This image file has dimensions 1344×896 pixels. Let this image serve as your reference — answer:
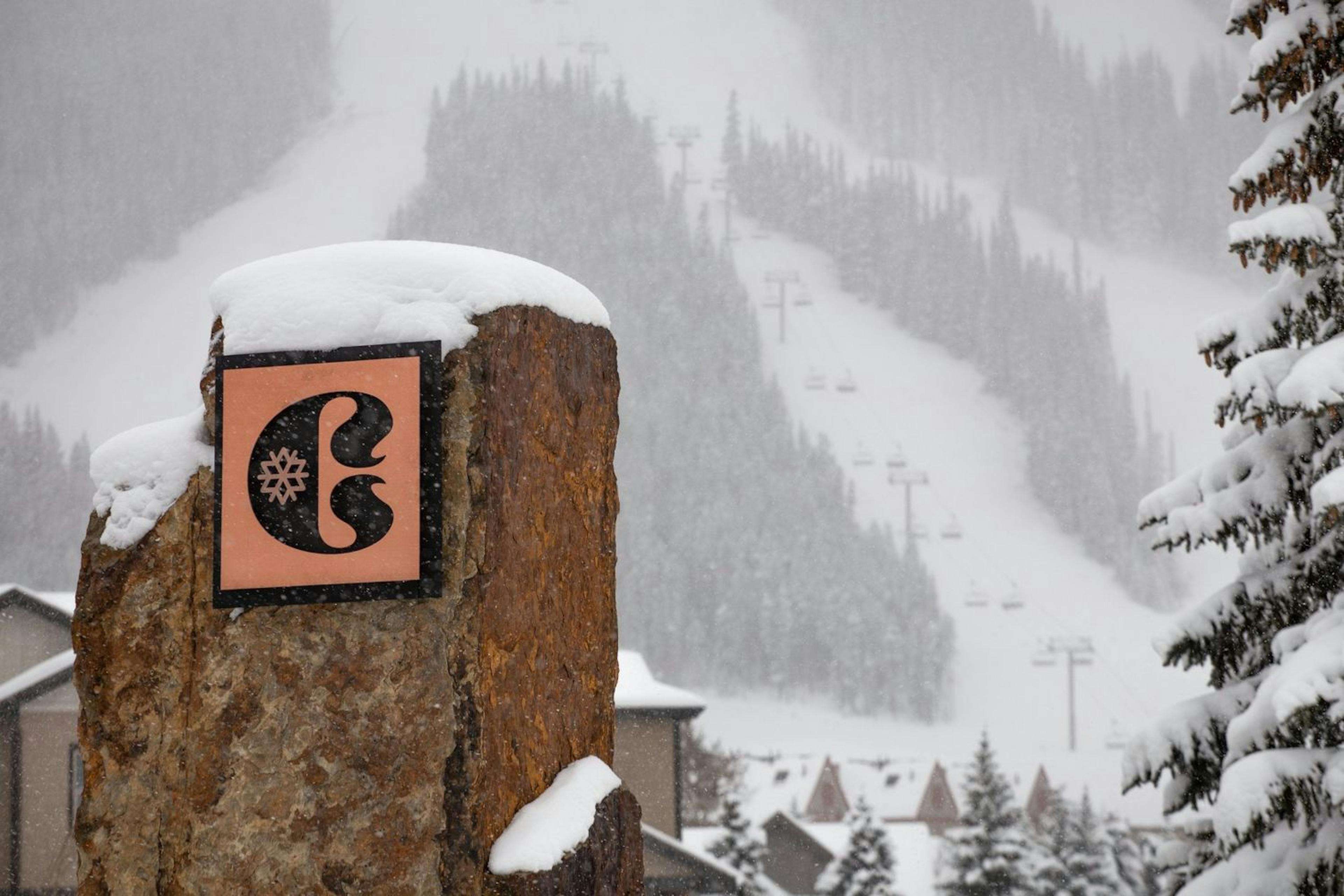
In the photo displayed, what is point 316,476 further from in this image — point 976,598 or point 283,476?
point 976,598

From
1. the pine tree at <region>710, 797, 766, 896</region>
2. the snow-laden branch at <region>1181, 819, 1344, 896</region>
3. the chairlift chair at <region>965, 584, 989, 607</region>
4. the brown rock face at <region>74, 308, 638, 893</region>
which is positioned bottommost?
the chairlift chair at <region>965, 584, 989, 607</region>

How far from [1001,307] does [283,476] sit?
566 ft

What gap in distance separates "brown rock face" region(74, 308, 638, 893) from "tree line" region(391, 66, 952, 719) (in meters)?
99.6

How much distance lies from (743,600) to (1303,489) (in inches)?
4139

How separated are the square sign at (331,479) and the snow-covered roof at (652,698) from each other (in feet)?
47.3

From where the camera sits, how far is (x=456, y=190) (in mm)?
158125

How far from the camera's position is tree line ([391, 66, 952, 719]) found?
105m

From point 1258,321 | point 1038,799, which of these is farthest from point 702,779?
point 1258,321

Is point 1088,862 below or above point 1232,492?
below

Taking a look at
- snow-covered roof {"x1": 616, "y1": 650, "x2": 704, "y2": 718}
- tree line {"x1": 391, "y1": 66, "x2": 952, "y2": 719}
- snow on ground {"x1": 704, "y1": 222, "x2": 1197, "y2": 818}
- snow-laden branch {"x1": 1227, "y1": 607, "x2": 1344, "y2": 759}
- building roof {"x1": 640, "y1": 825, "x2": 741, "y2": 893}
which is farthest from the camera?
tree line {"x1": 391, "y1": 66, "x2": 952, "y2": 719}

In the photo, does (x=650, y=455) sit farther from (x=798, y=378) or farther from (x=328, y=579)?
(x=328, y=579)

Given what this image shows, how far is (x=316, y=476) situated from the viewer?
12.1ft

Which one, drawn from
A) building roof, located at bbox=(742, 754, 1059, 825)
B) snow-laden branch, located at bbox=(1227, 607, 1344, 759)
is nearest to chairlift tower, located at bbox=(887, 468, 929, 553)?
building roof, located at bbox=(742, 754, 1059, 825)

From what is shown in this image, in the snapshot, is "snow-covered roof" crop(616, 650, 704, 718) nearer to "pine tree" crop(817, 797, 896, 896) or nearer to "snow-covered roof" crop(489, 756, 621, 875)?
"pine tree" crop(817, 797, 896, 896)
